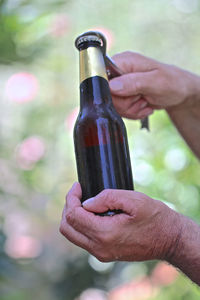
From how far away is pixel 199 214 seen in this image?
6.73ft

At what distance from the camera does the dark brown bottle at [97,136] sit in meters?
0.81

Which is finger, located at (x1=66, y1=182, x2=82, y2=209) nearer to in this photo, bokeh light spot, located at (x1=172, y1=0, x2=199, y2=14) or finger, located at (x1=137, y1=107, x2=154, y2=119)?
finger, located at (x1=137, y1=107, x2=154, y2=119)

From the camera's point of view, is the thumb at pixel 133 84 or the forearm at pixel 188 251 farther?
the thumb at pixel 133 84

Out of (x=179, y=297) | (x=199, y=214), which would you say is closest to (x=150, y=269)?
(x=179, y=297)

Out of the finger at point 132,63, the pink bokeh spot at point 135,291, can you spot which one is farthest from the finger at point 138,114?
the pink bokeh spot at point 135,291

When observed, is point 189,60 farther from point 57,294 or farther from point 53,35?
point 57,294

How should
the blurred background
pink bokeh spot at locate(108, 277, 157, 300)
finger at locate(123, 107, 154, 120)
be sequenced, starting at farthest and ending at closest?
1. pink bokeh spot at locate(108, 277, 157, 300)
2. the blurred background
3. finger at locate(123, 107, 154, 120)

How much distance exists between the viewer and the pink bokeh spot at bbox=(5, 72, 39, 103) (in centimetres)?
224

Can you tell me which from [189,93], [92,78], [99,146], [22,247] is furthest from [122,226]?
[22,247]

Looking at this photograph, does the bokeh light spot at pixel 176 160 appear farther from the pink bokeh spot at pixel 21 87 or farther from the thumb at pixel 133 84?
the thumb at pixel 133 84

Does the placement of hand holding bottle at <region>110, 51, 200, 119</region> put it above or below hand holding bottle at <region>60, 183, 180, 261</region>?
above

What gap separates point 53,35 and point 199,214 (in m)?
1.09

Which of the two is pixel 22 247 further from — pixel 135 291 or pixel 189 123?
pixel 189 123

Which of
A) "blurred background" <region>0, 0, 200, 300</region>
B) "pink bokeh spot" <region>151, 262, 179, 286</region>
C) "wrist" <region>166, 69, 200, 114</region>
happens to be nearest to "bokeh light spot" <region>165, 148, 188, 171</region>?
"blurred background" <region>0, 0, 200, 300</region>
